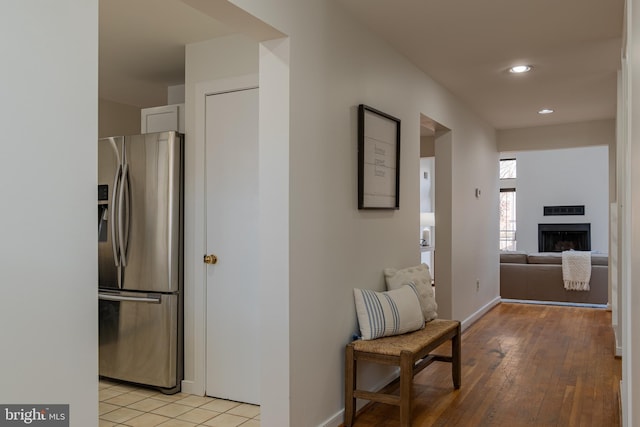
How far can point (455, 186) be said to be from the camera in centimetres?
530

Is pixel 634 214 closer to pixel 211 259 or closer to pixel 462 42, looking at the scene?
pixel 462 42

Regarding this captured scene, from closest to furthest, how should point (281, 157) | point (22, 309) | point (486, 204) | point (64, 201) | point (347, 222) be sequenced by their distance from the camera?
point (22, 309) < point (64, 201) < point (281, 157) < point (347, 222) < point (486, 204)

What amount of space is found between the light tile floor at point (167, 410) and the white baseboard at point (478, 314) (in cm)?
273

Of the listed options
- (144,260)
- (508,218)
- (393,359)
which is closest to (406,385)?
(393,359)

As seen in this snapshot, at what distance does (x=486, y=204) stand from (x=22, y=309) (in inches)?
240

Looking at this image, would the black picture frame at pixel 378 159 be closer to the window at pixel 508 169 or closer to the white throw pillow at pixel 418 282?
the white throw pillow at pixel 418 282

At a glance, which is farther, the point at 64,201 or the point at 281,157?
the point at 281,157

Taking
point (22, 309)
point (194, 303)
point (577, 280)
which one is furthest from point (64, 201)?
point (577, 280)

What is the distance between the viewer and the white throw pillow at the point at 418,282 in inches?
138

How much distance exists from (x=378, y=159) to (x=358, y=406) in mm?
1559

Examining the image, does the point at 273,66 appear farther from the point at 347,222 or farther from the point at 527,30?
the point at 527,30

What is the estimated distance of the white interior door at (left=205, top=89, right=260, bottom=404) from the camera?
136 inches

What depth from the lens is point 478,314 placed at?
240 inches

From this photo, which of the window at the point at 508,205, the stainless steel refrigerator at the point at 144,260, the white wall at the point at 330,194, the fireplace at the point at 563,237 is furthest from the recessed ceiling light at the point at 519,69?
the window at the point at 508,205
